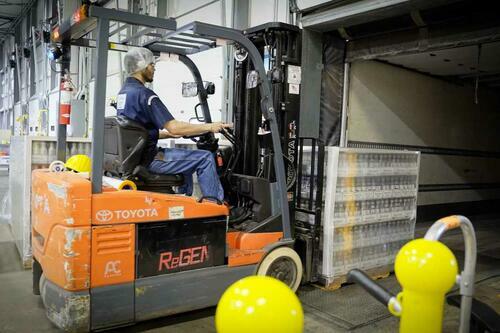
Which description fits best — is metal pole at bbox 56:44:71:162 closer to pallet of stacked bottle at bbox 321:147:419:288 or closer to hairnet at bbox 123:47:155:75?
hairnet at bbox 123:47:155:75

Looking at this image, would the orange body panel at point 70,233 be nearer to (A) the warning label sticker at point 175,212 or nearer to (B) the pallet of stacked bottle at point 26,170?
(A) the warning label sticker at point 175,212

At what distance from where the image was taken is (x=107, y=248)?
333cm

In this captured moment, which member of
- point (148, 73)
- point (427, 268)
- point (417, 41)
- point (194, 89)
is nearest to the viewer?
point (427, 268)

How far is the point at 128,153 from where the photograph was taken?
3551 mm

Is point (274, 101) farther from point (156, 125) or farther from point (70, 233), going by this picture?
point (70, 233)

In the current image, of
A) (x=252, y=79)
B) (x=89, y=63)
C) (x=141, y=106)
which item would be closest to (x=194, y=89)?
(x=252, y=79)

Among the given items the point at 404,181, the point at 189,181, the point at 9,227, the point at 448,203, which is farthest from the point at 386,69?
the point at 9,227

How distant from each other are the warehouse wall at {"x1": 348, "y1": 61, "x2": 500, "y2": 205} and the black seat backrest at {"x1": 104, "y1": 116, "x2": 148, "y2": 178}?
421cm

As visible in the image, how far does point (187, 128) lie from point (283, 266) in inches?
67.6

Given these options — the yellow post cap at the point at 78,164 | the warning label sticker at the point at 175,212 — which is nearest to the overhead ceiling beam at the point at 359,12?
the warning label sticker at the point at 175,212

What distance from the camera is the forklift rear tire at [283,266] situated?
13.9 ft

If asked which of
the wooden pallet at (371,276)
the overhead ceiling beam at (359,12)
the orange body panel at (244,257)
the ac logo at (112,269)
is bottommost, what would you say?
the wooden pallet at (371,276)

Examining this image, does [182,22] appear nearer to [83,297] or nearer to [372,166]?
[372,166]

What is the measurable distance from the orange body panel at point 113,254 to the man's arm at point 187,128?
34.5 inches
